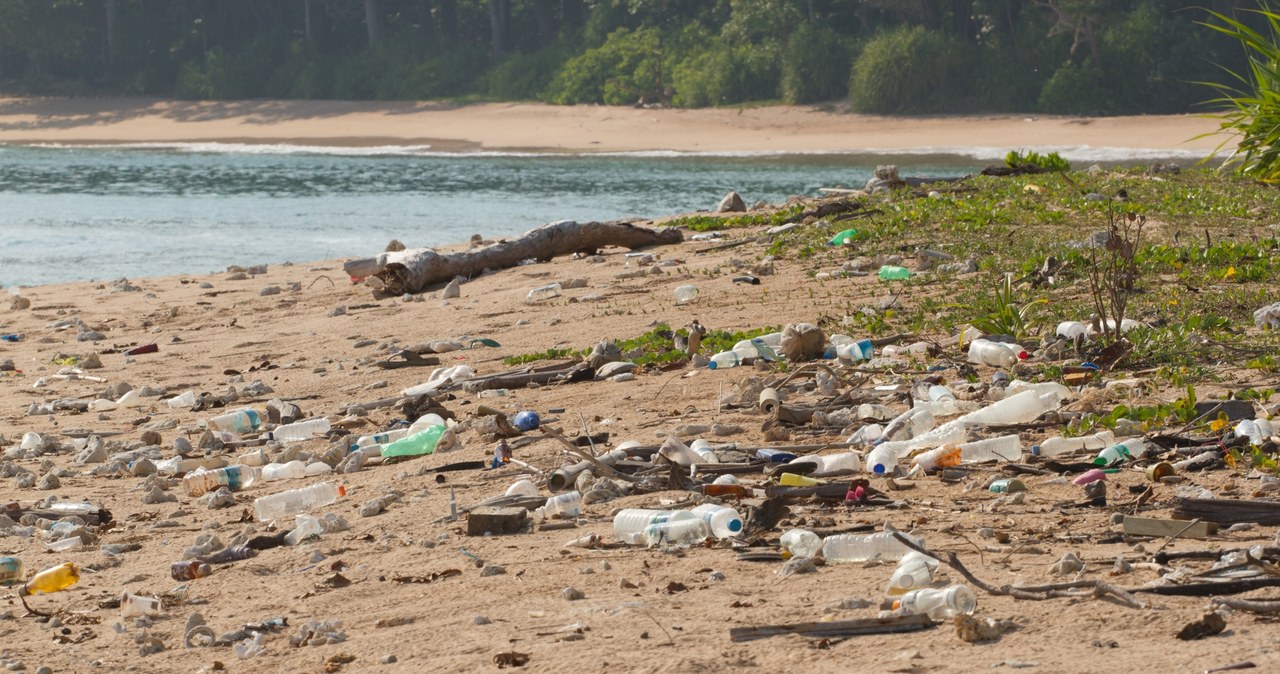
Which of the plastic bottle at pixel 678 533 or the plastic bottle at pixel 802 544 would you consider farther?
the plastic bottle at pixel 678 533

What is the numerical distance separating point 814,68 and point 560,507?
3586cm

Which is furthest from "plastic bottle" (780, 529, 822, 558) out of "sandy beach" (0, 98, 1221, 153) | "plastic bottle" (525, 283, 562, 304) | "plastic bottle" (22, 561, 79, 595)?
"sandy beach" (0, 98, 1221, 153)

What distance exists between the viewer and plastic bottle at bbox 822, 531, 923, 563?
3.30 m

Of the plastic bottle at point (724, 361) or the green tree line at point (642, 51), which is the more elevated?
the green tree line at point (642, 51)

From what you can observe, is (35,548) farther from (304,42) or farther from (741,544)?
(304,42)

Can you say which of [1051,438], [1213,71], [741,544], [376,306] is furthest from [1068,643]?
[1213,71]

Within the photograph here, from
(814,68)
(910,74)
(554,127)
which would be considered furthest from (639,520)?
(554,127)

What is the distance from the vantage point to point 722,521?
3.57 m

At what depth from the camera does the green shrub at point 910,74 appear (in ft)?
121

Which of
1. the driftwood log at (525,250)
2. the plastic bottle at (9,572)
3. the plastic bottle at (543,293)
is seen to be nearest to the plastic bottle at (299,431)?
the plastic bottle at (9,572)

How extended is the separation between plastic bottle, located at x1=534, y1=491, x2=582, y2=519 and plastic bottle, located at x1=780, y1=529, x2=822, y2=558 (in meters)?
0.75

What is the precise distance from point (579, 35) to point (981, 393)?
43764 mm

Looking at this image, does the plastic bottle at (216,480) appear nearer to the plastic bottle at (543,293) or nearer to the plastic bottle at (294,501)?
the plastic bottle at (294,501)

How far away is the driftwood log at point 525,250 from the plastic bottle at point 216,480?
4.99 meters
